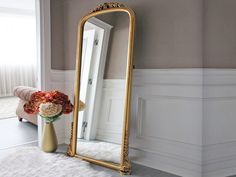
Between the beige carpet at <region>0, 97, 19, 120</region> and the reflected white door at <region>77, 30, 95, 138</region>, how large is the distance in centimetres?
297

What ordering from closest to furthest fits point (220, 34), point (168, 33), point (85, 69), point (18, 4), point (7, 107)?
point (220, 34), point (168, 33), point (85, 69), point (7, 107), point (18, 4)

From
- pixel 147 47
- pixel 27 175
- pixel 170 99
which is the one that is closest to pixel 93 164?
pixel 27 175

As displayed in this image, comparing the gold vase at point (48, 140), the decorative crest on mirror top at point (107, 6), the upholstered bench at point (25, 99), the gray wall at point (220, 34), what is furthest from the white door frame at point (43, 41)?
the gray wall at point (220, 34)

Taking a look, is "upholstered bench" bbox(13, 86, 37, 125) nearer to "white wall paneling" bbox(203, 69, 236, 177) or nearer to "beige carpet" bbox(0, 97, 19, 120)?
"beige carpet" bbox(0, 97, 19, 120)

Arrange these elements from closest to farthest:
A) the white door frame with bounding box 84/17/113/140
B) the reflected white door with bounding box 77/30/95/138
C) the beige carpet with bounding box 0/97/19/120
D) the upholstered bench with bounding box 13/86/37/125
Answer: the white door frame with bounding box 84/17/113/140 → the reflected white door with bounding box 77/30/95/138 → the upholstered bench with bounding box 13/86/37/125 → the beige carpet with bounding box 0/97/19/120

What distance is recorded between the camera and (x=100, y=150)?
2.48 m

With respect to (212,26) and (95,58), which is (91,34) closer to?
(95,58)

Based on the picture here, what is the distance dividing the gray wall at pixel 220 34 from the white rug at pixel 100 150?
112 centimetres

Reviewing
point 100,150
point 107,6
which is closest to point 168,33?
point 107,6

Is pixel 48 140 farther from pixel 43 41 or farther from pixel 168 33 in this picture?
pixel 168 33

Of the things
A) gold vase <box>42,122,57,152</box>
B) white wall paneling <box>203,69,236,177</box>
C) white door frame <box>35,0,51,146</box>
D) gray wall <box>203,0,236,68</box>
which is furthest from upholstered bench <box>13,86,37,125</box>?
gray wall <box>203,0,236,68</box>

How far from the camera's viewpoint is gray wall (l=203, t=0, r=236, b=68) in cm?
200

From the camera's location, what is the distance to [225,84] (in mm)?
2057

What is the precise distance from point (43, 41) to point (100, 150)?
4.59 feet
